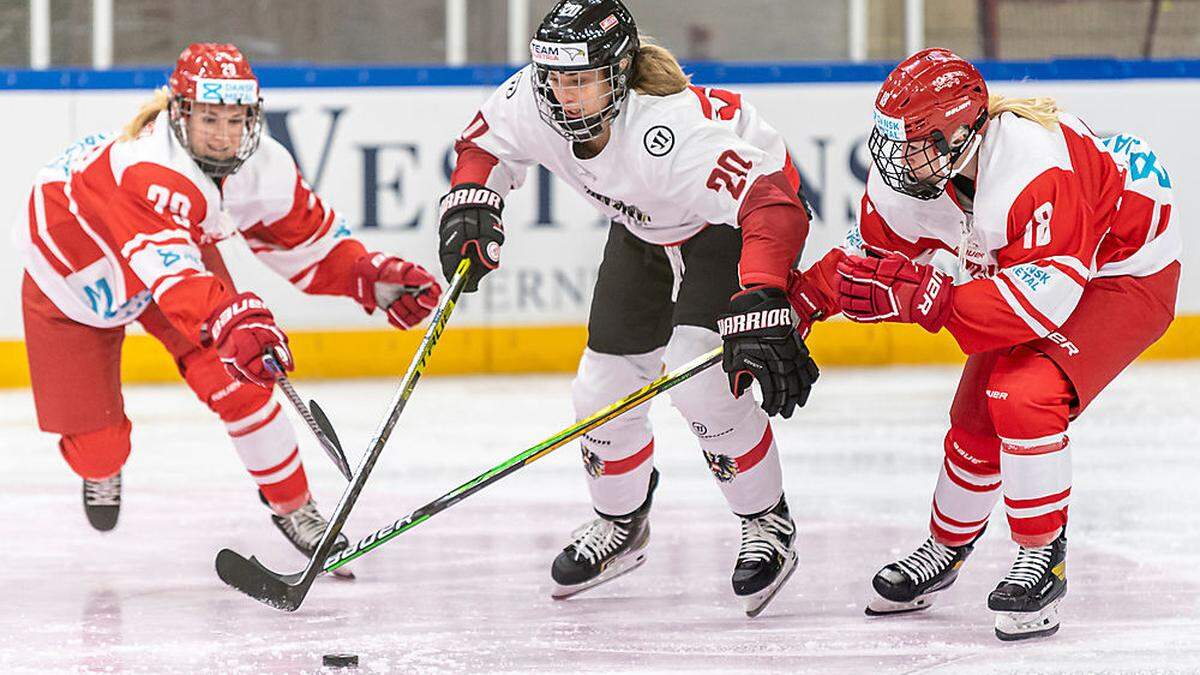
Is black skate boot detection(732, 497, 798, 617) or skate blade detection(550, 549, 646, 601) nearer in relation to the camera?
black skate boot detection(732, 497, 798, 617)

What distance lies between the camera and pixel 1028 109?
2768 mm

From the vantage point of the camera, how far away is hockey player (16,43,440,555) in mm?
3139

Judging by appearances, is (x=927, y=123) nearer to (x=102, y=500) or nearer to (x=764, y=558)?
(x=764, y=558)

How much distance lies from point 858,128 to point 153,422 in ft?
8.76

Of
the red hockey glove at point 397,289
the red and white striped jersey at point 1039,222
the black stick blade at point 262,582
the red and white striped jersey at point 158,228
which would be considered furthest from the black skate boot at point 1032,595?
the red and white striped jersey at point 158,228

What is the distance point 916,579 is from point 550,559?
80cm

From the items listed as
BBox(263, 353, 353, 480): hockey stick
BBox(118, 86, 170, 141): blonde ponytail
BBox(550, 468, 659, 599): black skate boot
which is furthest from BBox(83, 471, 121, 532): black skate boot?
BBox(550, 468, 659, 599): black skate boot

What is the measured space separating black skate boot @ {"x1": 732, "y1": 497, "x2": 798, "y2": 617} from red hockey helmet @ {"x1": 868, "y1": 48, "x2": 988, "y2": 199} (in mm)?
677

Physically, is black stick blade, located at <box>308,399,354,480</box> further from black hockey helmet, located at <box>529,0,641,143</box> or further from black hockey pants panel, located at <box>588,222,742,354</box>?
black hockey helmet, located at <box>529,0,641,143</box>

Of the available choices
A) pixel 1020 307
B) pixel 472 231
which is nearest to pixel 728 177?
pixel 472 231

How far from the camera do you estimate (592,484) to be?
10.8 feet

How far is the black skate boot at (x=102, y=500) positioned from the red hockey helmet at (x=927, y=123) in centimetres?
170

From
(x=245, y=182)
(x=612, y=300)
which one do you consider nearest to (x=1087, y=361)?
(x=612, y=300)

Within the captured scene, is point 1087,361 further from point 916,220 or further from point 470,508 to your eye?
point 470,508
